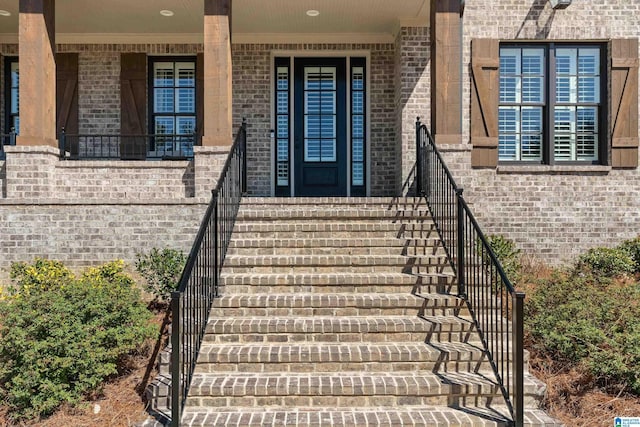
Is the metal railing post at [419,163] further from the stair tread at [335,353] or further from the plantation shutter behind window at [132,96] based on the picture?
the plantation shutter behind window at [132,96]

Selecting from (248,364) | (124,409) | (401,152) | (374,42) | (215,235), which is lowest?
(124,409)

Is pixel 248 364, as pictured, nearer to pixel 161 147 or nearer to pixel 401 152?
pixel 401 152

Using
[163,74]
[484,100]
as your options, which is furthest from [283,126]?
[484,100]

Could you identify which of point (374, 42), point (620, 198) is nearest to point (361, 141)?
point (374, 42)

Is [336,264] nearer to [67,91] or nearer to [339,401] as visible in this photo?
[339,401]

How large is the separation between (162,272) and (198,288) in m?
1.60

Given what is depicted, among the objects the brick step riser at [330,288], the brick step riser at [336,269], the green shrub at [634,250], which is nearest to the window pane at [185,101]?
the brick step riser at [336,269]

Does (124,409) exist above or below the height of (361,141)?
below

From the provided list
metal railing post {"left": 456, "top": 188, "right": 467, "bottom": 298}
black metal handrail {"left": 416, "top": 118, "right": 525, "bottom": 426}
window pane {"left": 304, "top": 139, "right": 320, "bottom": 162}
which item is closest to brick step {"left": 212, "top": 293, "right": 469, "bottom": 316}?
metal railing post {"left": 456, "top": 188, "right": 467, "bottom": 298}

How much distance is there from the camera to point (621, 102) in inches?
330

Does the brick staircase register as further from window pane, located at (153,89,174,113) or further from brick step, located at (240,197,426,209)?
window pane, located at (153,89,174,113)

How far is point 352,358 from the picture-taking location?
444 centimetres

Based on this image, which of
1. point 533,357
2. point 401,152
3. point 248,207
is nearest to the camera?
point 533,357

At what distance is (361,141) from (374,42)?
172cm
